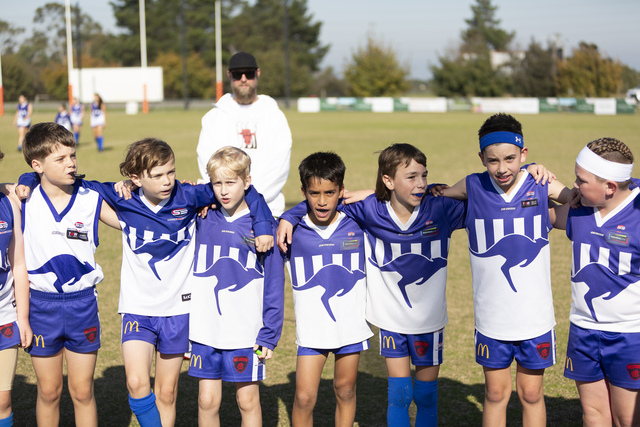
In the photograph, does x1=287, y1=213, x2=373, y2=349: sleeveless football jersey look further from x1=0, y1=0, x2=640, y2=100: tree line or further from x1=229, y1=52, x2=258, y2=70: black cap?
x1=0, y1=0, x2=640, y2=100: tree line

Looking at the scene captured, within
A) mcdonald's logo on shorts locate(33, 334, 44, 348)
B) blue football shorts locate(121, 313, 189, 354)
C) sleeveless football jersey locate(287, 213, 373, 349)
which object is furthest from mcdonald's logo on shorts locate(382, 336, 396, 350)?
mcdonald's logo on shorts locate(33, 334, 44, 348)

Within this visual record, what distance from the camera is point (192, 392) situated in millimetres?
4570

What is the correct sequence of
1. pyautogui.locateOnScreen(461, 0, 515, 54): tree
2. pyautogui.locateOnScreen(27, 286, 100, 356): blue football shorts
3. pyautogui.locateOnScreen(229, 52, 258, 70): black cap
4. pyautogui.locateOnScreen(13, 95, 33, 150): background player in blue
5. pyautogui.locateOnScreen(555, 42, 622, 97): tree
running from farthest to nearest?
pyautogui.locateOnScreen(461, 0, 515, 54): tree → pyautogui.locateOnScreen(555, 42, 622, 97): tree → pyautogui.locateOnScreen(13, 95, 33, 150): background player in blue → pyautogui.locateOnScreen(229, 52, 258, 70): black cap → pyautogui.locateOnScreen(27, 286, 100, 356): blue football shorts

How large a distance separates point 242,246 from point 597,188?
1.83 metres

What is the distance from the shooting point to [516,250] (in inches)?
132

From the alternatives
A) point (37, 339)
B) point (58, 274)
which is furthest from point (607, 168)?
point (37, 339)

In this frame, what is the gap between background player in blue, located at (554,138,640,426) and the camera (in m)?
3.12

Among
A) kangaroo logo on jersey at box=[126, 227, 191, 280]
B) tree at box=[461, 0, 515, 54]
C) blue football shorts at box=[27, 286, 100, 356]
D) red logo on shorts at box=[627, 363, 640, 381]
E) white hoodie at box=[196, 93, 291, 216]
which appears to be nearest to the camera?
red logo on shorts at box=[627, 363, 640, 381]

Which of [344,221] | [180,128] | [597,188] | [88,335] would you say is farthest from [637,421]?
[180,128]

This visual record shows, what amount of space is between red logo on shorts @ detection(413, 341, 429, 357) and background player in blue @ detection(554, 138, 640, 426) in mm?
724

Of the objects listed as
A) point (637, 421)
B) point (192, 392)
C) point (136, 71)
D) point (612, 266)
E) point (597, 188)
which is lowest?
point (192, 392)

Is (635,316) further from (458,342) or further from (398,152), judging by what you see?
(458,342)

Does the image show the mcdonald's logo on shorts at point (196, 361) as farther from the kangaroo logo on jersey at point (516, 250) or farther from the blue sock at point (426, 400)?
the kangaroo logo on jersey at point (516, 250)

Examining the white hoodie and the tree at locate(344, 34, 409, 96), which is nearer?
the white hoodie
